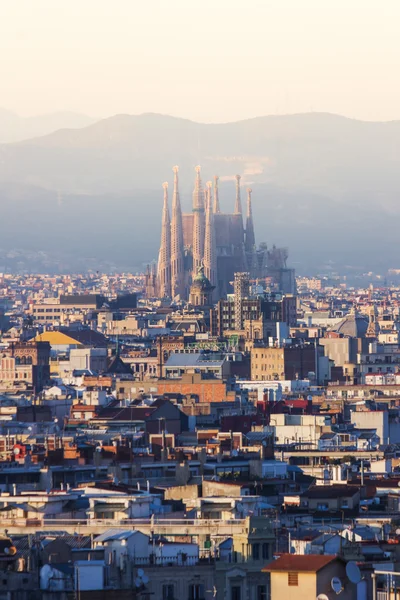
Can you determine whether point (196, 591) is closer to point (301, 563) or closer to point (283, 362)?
point (301, 563)

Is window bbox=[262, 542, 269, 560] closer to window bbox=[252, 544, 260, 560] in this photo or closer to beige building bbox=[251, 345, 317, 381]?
window bbox=[252, 544, 260, 560]

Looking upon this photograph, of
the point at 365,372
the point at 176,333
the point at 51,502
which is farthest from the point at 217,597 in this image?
the point at 176,333

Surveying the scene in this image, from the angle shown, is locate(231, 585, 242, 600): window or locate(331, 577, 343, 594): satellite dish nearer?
locate(331, 577, 343, 594): satellite dish

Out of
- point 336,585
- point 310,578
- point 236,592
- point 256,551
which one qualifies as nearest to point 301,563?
point 310,578

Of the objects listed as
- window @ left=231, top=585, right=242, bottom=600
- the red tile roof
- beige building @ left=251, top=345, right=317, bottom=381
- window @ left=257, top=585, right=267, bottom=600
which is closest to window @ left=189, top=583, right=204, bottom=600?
window @ left=231, top=585, right=242, bottom=600

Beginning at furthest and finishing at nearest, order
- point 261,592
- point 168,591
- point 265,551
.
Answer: point 265,551 → point 261,592 → point 168,591

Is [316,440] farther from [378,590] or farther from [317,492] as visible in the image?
[378,590]
